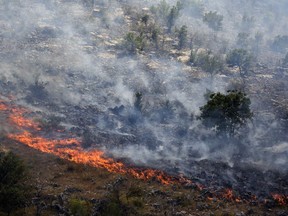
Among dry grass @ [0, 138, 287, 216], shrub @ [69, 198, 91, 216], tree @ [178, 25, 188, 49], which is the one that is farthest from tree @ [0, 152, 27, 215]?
tree @ [178, 25, 188, 49]

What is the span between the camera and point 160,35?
249 feet

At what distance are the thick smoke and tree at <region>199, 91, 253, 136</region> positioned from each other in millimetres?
2376

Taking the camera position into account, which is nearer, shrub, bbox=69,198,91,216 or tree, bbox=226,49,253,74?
shrub, bbox=69,198,91,216

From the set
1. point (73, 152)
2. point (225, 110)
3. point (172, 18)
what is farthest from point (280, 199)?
point (172, 18)

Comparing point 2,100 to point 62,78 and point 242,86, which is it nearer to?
point 62,78

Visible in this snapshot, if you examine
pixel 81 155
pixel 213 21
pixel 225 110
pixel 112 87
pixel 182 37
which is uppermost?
pixel 213 21

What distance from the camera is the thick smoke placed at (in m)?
43.5

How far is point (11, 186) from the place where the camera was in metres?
26.9

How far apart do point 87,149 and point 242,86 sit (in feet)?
100

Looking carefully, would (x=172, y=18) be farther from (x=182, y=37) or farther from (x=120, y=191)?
→ (x=120, y=191)

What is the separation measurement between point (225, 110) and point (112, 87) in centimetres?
2051

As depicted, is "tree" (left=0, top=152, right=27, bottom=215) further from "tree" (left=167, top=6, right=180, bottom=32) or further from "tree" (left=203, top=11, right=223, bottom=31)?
"tree" (left=203, top=11, right=223, bottom=31)

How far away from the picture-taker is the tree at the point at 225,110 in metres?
42.5

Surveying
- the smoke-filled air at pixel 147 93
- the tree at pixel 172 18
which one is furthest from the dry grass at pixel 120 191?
the tree at pixel 172 18
